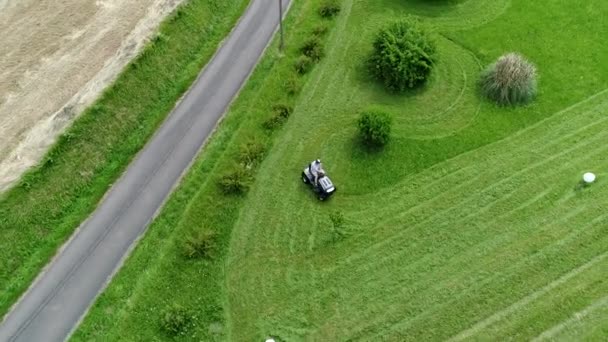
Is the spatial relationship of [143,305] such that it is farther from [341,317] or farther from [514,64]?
[514,64]

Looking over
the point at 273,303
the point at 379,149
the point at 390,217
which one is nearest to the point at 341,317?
the point at 273,303

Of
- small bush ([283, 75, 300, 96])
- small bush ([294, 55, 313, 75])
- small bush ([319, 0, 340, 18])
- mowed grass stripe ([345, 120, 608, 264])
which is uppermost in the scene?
small bush ([319, 0, 340, 18])

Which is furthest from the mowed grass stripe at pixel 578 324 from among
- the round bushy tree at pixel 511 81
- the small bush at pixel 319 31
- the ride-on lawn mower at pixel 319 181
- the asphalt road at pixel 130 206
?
the small bush at pixel 319 31

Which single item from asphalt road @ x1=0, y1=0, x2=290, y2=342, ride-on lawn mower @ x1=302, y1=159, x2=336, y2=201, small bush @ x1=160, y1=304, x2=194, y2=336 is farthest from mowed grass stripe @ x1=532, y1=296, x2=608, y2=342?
asphalt road @ x1=0, y1=0, x2=290, y2=342

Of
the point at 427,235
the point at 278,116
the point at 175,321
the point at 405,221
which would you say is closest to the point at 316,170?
the point at 278,116

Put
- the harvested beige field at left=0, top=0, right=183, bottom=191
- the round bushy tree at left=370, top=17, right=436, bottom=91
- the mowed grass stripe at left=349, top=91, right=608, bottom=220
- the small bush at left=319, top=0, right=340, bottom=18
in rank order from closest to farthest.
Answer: the mowed grass stripe at left=349, top=91, right=608, bottom=220 → the harvested beige field at left=0, top=0, right=183, bottom=191 → the round bushy tree at left=370, top=17, right=436, bottom=91 → the small bush at left=319, top=0, right=340, bottom=18

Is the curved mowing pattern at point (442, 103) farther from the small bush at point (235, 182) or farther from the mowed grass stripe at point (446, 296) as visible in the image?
the small bush at point (235, 182)

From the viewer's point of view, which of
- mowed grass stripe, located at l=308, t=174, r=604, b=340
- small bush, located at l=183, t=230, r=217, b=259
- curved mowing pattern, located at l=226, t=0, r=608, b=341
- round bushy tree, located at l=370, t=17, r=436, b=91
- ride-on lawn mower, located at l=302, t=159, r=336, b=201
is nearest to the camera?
curved mowing pattern, located at l=226, t=0, r=608, b=341

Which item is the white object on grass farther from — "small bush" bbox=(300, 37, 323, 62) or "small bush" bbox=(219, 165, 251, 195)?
"small bush" bbox=(219, 165, 251, 195)
